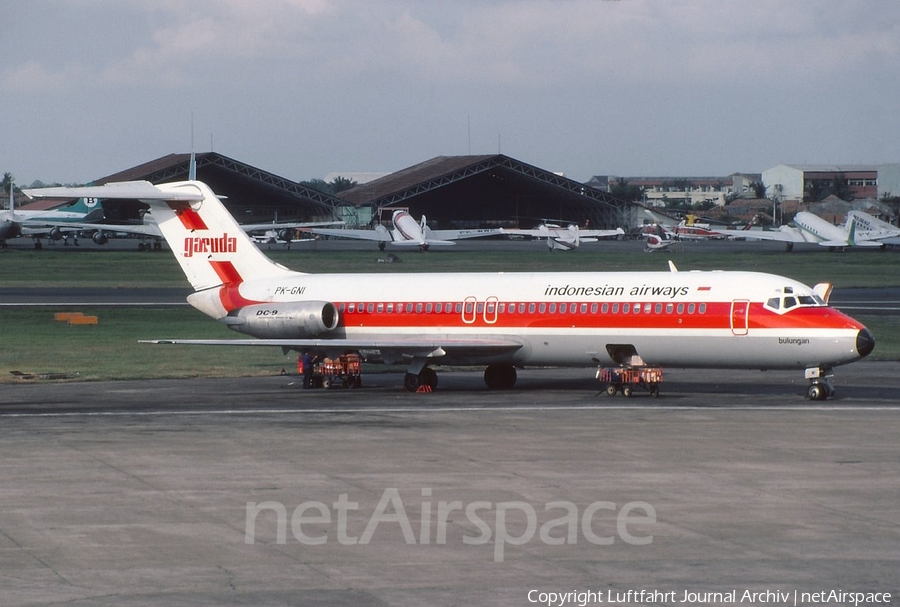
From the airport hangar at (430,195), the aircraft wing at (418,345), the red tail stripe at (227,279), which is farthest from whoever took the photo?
the airport hangar at (430,195)

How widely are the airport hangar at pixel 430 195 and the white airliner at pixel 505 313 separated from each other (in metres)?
99.8

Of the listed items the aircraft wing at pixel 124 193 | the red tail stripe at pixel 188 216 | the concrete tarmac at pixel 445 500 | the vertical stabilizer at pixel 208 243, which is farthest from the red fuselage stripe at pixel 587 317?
the aircraft wing at pixel 124 193

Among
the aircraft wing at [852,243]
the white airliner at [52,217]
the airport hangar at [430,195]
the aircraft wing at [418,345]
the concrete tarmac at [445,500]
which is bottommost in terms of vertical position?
the concrete tarmac at [445,500]

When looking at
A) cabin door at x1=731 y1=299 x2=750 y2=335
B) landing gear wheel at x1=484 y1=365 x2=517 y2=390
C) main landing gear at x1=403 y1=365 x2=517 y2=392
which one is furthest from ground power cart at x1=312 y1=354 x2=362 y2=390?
cabin door at x1=731 y1=299 x2=750 y2=335

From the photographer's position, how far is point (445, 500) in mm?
19766

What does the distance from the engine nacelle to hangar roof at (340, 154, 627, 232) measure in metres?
112

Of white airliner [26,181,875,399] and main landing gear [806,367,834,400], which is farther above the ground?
white airliner [26,181,875,399]

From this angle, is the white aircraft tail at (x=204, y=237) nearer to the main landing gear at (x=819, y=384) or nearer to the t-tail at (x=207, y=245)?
the t-tail at (x=207, y=245)

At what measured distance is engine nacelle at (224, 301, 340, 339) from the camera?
37719mm

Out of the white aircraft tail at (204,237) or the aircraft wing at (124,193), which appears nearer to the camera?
the aircraft wing at (124,193)

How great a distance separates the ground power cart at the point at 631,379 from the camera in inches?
1348

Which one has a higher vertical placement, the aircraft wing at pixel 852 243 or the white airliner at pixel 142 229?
the white airliner at pixel 142 229

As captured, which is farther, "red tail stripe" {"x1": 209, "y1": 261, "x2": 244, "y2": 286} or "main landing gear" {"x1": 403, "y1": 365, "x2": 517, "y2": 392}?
"red tail stripe" {"x1": 209, "y1": 261, "x2": 244, "y2": 286}

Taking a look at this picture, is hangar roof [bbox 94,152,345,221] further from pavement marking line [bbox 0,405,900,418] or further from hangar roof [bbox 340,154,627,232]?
pavement marking line [bbox 0,405,900,418]
